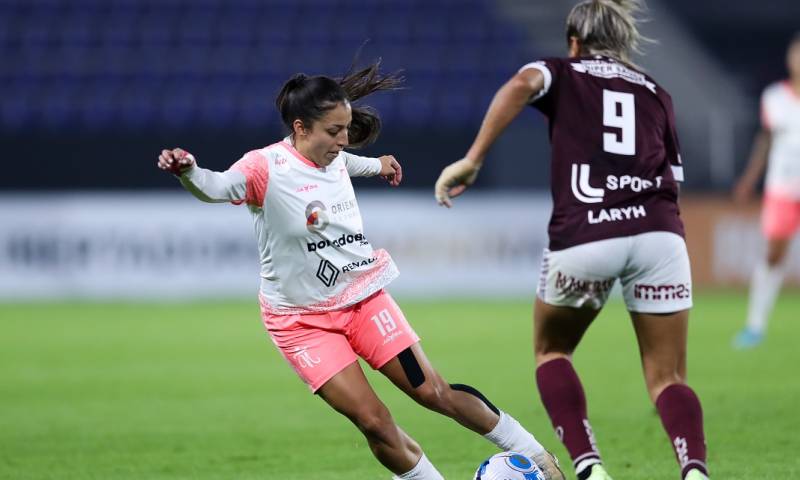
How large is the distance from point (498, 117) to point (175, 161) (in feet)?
4.23

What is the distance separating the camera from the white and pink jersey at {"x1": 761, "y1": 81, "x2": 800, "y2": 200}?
11727 millimetres

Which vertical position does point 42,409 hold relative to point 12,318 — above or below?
above

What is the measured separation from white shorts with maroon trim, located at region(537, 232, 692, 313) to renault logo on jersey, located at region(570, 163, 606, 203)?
0.18 metres

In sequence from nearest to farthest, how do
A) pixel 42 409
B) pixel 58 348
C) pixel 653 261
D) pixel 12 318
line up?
pixel 653 261
pixel 42 409
pixel 58 348
pixel 12 318

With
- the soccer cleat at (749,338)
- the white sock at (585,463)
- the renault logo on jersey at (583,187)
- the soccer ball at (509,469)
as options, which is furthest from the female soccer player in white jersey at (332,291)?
the soccer cleat at (749,338)

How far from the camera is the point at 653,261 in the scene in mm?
5090

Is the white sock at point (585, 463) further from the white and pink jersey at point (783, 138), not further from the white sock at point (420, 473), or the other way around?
the white and pink jersey at point (783, 138)

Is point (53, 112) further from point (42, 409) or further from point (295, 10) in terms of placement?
point (42, 409)

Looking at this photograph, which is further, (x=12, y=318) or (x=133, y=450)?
(x=12, y=318)

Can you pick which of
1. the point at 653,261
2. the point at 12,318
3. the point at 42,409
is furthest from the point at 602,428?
the point at 12,318

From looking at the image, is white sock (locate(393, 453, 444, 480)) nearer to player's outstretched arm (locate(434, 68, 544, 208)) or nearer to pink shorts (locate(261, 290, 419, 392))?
pink shorts (locate(261, 290, 419, 392))

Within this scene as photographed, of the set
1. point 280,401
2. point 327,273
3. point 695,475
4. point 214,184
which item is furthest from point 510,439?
point 280,401

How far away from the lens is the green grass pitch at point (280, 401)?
6.54 meters

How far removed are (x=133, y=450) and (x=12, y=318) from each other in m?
8.68
